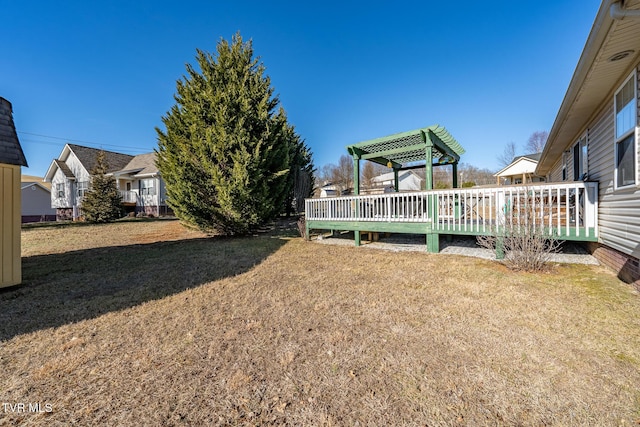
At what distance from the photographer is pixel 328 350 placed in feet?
8.10

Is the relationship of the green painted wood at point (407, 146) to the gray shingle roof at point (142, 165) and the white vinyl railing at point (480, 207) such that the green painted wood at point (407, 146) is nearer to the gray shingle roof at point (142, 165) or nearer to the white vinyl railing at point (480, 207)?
the white vinyl railing at point (480, 207)

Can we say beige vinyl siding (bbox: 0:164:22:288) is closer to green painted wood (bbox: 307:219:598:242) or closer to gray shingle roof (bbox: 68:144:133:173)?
green painted wood (bbox: 307:219:598:242)

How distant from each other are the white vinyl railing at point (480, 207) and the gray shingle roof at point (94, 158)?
851 inches

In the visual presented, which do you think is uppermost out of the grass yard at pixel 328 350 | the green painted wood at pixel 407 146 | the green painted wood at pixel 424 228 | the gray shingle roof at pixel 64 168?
the gray shingle roof at pixel 64 168

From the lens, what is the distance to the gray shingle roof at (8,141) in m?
4.40

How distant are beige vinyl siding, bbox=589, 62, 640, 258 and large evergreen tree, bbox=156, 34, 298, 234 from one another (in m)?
8.41

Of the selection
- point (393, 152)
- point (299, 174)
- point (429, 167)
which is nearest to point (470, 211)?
point (429, 167)

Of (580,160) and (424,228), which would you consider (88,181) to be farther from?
(580,160)

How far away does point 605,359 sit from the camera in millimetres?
2195

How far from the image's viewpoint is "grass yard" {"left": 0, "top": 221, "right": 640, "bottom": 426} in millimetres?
1740

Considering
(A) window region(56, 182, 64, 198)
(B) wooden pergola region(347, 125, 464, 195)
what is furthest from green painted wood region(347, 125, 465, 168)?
(A) window region(56, 182, 64, 198)

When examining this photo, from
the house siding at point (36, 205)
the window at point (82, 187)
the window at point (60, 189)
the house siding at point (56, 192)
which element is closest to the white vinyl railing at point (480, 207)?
the window at point (82, 187)

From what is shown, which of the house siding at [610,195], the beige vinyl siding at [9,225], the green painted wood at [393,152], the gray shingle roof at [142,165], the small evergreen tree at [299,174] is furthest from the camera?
the gray shingle roof at [142,165]

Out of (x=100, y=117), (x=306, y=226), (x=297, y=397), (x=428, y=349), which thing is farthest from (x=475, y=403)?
(x=100, y=117)
